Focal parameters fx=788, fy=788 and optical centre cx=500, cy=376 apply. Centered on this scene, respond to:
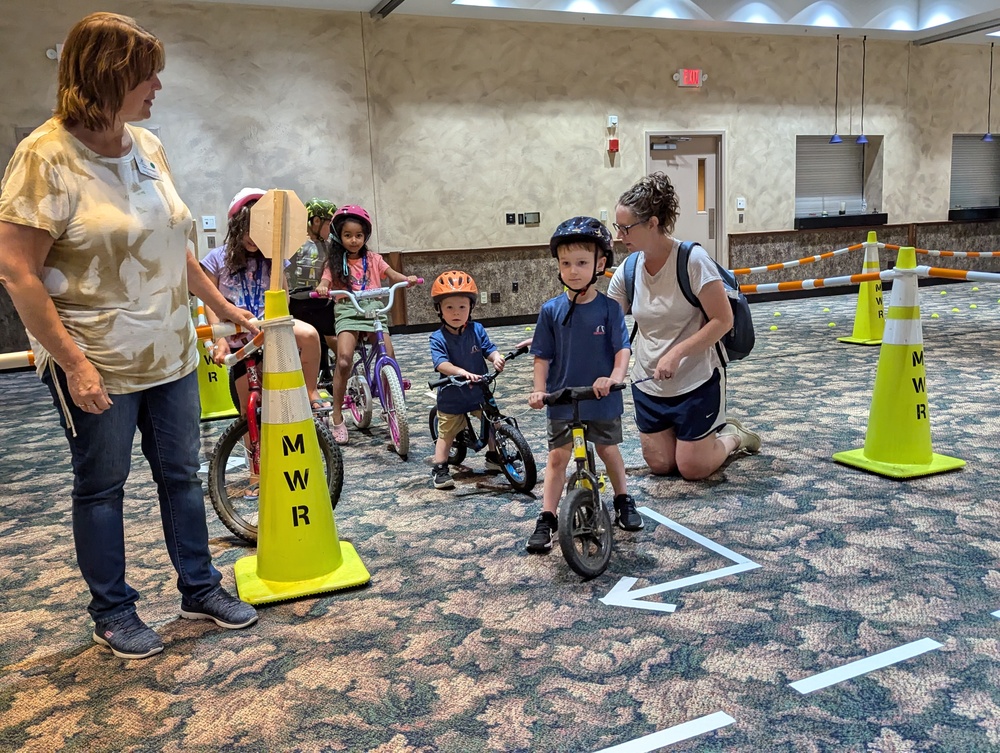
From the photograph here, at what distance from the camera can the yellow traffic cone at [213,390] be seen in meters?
5.60

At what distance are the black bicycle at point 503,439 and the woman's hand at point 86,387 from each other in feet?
5.35

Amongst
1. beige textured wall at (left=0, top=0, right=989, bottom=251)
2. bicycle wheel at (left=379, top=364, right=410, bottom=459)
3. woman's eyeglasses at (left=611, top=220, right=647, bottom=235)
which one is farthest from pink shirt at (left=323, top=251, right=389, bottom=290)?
beige textured wall at (left=0, top=0, right=989, bottom=251)

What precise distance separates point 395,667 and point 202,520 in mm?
767

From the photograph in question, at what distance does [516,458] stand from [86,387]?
2.12 m

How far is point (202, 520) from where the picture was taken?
2.45 meters

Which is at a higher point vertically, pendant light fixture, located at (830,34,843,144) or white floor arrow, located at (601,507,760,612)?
pendant light fixture, located at (830,34,843,144)

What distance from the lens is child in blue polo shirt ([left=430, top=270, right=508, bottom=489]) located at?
3777mm

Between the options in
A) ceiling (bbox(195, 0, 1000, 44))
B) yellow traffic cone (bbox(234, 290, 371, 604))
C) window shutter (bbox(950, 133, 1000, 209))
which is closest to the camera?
yellow traffic cone (bbox(234, 290, 371, 604))

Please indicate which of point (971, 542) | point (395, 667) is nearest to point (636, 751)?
point (395, 667)

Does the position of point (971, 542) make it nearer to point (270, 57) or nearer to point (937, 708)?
point (937, 708)

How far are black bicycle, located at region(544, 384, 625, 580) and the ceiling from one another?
283 inches

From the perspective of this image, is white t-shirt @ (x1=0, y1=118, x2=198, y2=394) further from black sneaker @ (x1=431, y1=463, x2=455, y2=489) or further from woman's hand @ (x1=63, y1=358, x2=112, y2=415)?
black sneaker @ (x1=431, y1=463, x2=455, y2=489)

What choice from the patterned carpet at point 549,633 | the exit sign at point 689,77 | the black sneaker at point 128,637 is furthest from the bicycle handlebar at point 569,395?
the exit sign at point 689,77

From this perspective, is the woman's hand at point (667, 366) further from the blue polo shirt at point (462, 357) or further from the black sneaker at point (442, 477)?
the black sneaker at point (442, 477)
